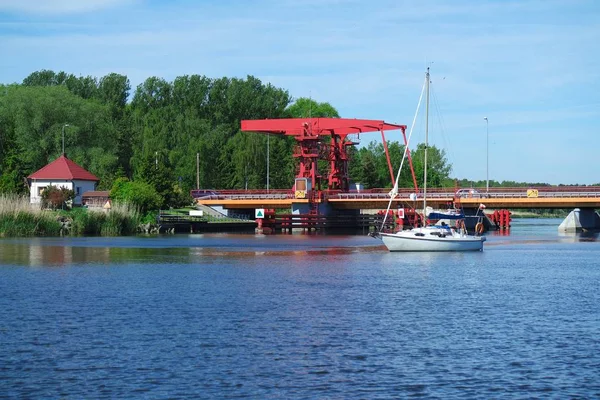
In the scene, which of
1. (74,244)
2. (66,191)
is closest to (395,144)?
(66,191)

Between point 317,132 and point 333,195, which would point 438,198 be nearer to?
point 333,195

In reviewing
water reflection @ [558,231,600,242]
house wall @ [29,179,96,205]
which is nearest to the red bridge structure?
water reflection @ [558,231,600,242]

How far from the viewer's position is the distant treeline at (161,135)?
323 feet

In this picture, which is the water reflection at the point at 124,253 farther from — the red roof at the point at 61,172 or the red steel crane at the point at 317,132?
the red steel crane at the point at 317,132

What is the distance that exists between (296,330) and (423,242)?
2879 centimetres

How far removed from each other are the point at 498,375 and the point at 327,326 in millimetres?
7009

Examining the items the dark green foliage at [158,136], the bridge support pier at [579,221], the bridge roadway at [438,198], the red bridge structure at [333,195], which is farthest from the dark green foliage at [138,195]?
the bridge support pier at [579,221]

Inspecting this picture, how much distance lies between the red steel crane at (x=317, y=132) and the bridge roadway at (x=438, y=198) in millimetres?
2782

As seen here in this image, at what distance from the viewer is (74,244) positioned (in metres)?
59.6

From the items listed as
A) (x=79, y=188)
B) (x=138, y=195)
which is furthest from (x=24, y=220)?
(x=79, y=188)

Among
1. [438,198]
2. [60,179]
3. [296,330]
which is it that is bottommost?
[296,330]

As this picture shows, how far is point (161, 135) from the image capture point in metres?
124

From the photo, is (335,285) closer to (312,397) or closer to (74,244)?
(312,397)

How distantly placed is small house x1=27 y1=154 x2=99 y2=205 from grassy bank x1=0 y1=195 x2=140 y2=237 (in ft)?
30.6
